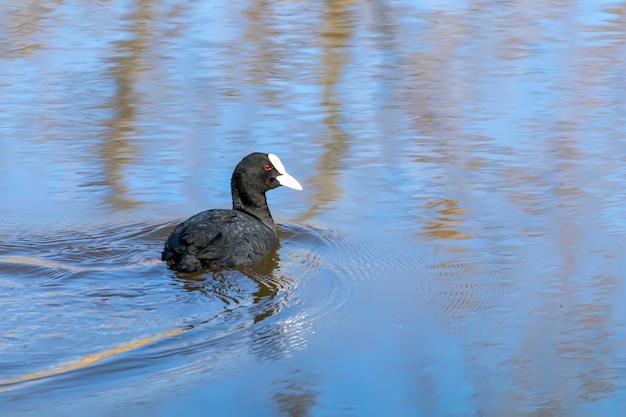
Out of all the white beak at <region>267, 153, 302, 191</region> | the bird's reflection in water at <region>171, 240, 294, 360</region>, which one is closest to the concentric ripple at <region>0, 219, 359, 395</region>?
A: the bird's reflection in water at <region>171, 240, 294, 360</region>

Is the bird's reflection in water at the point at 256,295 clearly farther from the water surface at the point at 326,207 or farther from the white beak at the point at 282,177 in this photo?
the white beak at the point at 282,177

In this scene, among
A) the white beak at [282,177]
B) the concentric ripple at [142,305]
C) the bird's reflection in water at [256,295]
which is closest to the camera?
the concentric ripple at [142,305]

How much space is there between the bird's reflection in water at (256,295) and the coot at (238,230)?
0.07m

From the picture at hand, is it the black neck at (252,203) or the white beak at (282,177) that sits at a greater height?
the white beak at (282,177)

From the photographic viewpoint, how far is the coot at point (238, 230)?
6.05 meters

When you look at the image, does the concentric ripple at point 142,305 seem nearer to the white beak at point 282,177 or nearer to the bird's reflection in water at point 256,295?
the bird's reflection in water at point 256,295

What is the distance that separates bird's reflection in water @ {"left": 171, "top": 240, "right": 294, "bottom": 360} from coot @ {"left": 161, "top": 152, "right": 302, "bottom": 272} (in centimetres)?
7

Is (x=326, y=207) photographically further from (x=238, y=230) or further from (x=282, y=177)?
(x=238, y=230)

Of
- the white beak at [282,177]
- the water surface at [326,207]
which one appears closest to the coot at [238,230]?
the white beak at [282,177]

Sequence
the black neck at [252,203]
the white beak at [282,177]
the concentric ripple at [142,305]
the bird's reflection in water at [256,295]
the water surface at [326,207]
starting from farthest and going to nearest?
the white beak at [282,177], the black neck at [252,203], the bird's reflection in water at [256,295], the concentric ripple at [142,305], the water surface at [326,207]

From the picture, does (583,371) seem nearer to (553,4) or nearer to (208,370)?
(208,370)

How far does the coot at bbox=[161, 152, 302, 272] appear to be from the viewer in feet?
19.8

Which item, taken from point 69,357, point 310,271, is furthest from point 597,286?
point 69,357

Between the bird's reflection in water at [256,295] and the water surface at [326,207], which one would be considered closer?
the water surface at [326,207]
